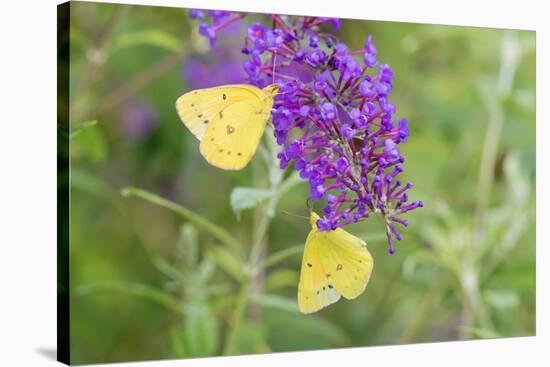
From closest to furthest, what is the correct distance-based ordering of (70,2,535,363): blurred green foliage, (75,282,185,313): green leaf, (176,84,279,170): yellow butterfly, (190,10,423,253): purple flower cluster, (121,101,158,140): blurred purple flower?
(190,10,423,253): purple flower cluster
(176,84,279,170): yellow butterfly
(75,282,185,313): green leaf
(70,2,535,363): blurred green foliage
(121,101,158,140): blurred purple flower

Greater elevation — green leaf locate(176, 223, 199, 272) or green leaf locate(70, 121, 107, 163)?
green leaf locate(70, 121, 107, 163)

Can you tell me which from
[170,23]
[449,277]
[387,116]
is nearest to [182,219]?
[170,23]

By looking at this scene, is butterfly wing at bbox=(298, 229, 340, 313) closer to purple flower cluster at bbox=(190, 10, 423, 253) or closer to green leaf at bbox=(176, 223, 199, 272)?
purple flower cluster at bbox=(190, 10, 423, 253)

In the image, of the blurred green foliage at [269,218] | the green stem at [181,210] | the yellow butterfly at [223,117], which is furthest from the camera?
the blurred green foliage at [269,218]

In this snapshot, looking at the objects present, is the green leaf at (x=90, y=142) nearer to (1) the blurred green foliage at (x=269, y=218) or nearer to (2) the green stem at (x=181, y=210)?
(1) the blurred green foliage at (x=269, y=218)

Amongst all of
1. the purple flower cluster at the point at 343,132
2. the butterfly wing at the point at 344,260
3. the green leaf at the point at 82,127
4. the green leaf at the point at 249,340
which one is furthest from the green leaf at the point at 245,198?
the green leaf at the point at 249,340

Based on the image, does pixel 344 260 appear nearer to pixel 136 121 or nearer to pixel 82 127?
pixel 82 127

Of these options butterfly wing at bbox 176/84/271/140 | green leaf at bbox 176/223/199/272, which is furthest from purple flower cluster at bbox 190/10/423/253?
green leaf at bbox 176/223/199/272

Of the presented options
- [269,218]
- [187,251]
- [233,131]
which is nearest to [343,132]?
[233,131]
